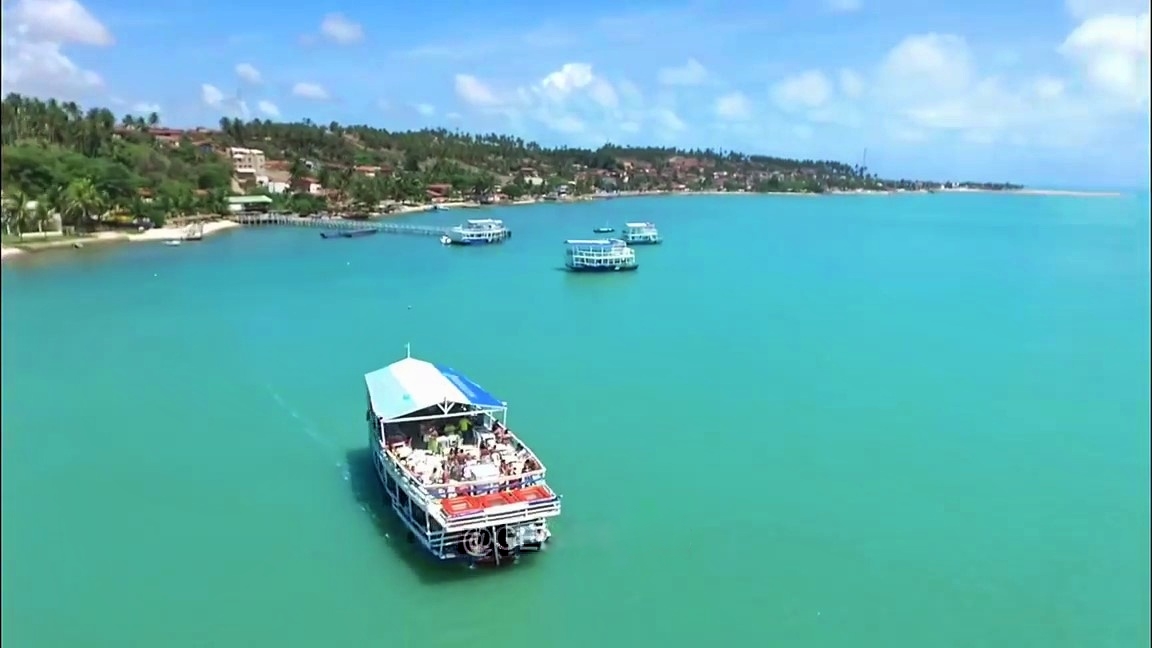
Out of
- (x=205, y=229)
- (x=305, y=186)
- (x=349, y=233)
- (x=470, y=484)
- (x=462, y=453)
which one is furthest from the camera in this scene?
(x=305, y=186)

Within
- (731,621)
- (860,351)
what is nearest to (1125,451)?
(860,351)

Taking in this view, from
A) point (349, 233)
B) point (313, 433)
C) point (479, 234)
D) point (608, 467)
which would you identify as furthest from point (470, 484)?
point (349, 233)

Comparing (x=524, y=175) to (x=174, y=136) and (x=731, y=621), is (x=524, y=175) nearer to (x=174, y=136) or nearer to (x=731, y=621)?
(x=174, y=136)

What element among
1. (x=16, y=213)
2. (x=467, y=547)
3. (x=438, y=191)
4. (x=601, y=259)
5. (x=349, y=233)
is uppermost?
(x=438, y=191)

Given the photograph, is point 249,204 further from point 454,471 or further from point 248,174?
point 454,471

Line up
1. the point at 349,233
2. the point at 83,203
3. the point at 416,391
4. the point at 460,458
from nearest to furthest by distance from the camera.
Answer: the point at 460,458 < the point at 416,391 < the point at 83,203 < the point at 349,233

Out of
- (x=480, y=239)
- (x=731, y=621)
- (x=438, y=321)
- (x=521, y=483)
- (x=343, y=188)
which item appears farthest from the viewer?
(x=343, y=188)

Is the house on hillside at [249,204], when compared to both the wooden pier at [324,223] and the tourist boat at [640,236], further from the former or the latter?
the tourist boat at [640,236]

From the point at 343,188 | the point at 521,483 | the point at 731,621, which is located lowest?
the point at 731,621

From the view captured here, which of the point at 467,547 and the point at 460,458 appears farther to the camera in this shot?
the point at 460,458
